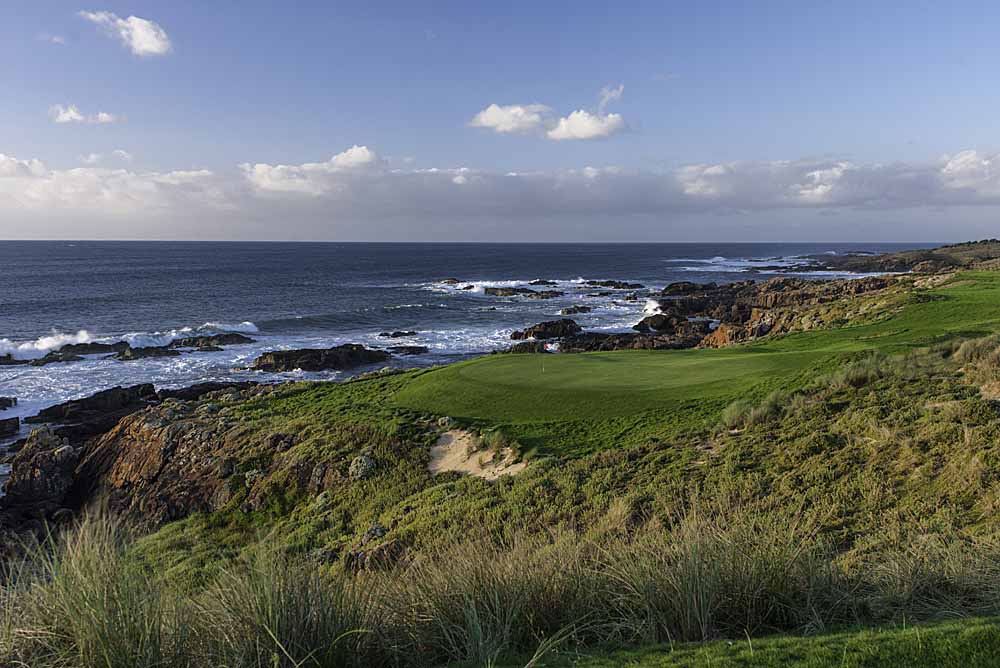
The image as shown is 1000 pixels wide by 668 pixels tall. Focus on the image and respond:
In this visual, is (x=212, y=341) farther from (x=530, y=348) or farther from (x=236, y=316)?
(x=530, y=348)

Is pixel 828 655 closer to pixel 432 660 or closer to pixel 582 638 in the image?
pixel 582 638

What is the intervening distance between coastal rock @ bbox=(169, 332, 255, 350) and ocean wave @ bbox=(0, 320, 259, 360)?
1326mm

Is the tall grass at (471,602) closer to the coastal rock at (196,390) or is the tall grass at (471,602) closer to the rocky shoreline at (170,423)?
the rocky shoreline at (170,423)

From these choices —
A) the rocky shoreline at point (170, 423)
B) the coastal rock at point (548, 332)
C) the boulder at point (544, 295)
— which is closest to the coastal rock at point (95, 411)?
the rocky shoreline at point (170, 423)

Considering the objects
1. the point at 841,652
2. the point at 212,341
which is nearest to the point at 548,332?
the point at 212,341

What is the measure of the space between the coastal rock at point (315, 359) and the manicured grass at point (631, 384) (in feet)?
59.0

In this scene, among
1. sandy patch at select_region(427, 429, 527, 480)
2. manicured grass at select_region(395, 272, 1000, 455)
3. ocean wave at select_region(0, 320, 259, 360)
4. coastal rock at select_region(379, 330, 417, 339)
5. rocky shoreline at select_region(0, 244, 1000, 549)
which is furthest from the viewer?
coastal rock at select_region(379, 330, 417, 339)

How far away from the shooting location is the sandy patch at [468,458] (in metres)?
12.9

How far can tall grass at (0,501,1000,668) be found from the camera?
13.7 ft

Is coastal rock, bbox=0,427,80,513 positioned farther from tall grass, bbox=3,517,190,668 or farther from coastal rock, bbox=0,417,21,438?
tall grass, bbox=3,517,190,668

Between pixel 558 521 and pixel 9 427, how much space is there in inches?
1102

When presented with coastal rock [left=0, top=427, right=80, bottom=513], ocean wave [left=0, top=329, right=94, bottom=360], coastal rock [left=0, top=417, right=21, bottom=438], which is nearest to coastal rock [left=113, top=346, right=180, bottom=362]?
ocean wave [left=0, top=329, right=94, bottom=360]

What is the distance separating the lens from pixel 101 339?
1827 inches

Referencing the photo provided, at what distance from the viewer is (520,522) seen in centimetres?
959
